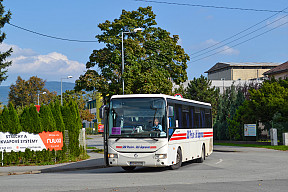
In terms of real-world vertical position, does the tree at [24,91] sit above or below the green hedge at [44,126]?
above

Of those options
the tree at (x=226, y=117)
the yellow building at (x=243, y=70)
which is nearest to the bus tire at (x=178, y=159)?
the tree at (x=226, y=117)

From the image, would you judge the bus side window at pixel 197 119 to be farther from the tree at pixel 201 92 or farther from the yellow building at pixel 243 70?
the yellow building at pixel 243 70

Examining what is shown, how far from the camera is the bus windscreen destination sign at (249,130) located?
1688 inches

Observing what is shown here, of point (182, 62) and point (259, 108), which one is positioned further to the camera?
point (259, 108)

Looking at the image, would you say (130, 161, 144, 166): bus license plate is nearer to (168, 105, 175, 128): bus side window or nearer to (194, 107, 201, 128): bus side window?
(168, 105, 175, 128): bus side window

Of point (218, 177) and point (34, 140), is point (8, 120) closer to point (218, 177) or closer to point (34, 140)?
point (34, 140)

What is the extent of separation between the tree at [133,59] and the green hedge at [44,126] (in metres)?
7.54

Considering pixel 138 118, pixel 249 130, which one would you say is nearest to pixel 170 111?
pixel 138 118

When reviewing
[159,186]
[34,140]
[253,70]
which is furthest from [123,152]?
[253,70]

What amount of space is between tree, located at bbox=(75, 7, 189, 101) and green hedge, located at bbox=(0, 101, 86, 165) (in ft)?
24.7

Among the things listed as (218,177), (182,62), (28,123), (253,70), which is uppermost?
(253,70)

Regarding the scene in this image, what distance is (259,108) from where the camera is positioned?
42.4m

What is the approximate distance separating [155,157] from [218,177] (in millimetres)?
2713

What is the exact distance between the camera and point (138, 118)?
56.1 ft
